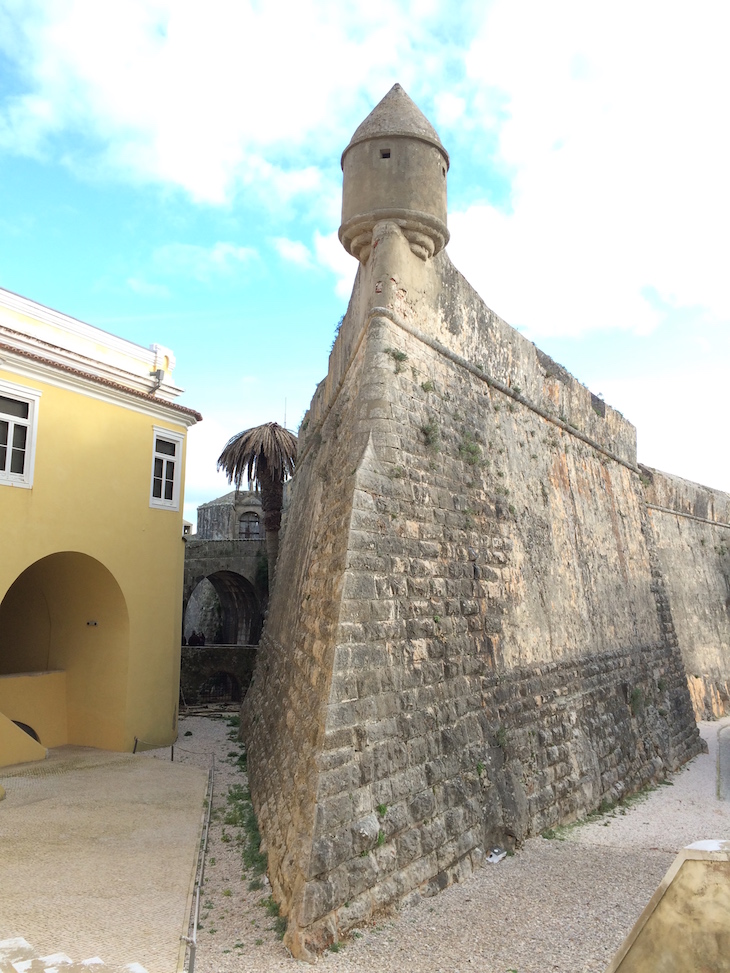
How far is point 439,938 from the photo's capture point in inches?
209

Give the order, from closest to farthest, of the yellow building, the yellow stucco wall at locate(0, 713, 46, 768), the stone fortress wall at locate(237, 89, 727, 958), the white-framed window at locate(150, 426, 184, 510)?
the stone fortress wall at locate(237, 89, 727, 958) → the yellow stucco wall at locate(0, 713, 46, 768) → the yellow building → the white-framed window at locate(150, 426, 184, 510)

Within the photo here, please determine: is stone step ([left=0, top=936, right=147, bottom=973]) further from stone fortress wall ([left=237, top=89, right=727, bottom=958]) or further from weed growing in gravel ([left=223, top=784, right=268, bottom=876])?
weed growing in gravel ([left=223, top=784, right=268, bottom=876])

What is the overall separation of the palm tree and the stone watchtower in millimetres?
11291

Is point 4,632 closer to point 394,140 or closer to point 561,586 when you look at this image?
point 561,586

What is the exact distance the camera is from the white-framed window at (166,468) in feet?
42.9

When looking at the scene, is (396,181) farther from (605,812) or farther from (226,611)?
(226,611)

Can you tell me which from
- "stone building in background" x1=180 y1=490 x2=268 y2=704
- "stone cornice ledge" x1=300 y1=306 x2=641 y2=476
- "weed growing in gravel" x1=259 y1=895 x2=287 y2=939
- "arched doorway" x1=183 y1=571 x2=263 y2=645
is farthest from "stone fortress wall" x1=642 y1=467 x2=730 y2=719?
"weed growing in gravel" x1=259 y1=895 x2=287 y2=939

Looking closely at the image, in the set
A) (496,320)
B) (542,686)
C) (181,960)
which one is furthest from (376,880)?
(496,320)

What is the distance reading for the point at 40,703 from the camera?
12.4m

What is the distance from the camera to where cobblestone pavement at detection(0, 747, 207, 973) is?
5.32m

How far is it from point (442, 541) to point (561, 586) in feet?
11.6

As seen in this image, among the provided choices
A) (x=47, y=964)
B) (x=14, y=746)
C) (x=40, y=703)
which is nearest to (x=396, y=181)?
(x=47, y=964)

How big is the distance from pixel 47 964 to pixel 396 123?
9.17 metres

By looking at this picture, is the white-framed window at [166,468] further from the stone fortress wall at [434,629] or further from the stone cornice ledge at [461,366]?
the stone fortress wall at [434,629]
